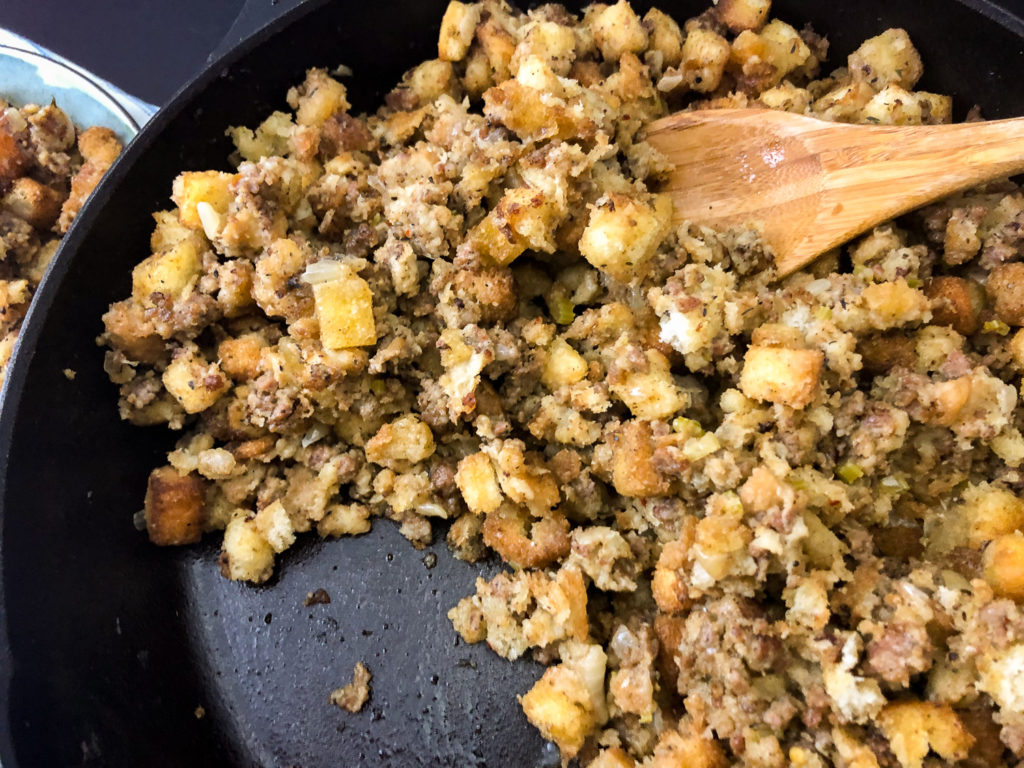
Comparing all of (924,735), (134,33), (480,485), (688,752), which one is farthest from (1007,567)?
(134,33)

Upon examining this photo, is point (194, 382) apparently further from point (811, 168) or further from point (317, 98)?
point (811, 168)

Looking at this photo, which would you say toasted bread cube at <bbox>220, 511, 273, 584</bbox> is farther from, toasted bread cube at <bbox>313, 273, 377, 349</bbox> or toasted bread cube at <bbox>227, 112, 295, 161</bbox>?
toasted bread cube at <bbox>227, 112, 295, 161</bbox>

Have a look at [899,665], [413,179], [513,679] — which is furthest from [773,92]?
[513,679]

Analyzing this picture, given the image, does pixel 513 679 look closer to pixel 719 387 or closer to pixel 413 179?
pixel 719 387

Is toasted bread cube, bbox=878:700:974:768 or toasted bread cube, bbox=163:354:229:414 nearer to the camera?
toasted bread cube, bbox=878:700:974:768

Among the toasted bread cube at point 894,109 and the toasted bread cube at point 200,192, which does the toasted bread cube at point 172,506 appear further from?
the toasted bread cube at point 894,109

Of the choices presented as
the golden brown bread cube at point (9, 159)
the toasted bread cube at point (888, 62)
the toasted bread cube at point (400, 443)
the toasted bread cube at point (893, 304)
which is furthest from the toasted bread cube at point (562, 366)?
the golden brown bread cube at point (9, 159)

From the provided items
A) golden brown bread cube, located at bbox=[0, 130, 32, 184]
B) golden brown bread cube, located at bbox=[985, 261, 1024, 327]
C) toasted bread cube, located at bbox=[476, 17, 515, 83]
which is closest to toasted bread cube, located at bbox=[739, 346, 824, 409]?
golden brown bread cube, located at bbox=[985, 261, 1024, 327]
